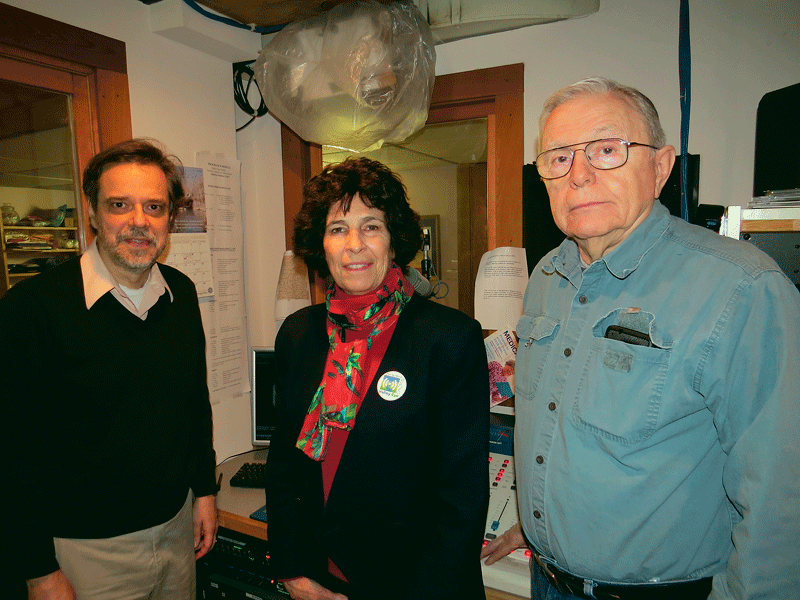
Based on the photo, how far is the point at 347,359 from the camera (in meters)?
1.11

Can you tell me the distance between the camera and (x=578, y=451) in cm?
88

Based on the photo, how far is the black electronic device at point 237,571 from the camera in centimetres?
167

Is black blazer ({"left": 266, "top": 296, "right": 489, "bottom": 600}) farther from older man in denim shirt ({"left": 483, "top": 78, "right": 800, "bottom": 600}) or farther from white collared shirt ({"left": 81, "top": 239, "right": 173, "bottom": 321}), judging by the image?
white collared shirt ({"left": 81, "top": 239, "right": 173, "bottom": 321})

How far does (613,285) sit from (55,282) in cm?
139

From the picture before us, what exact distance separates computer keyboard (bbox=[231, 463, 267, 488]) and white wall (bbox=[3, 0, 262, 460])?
9.5 inches

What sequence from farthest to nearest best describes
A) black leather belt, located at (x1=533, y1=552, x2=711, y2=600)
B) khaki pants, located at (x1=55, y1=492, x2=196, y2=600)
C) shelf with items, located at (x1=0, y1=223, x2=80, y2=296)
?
shelf with items, located at (x1=0, y1=223, x2=80, y2=296) → khaki pants, located at (x1=55, y1=492, x2=196, y2=600) → black leather belt, located at (x1=533, y1=552, x2=711, y2=600)

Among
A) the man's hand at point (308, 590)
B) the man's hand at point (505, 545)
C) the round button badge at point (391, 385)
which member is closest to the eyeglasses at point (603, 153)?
the round button badge at point (391, 385)

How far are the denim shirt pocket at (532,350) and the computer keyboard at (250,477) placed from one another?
116 centimetres

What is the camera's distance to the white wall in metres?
1.56

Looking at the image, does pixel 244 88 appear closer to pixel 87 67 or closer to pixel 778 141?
pixel 87 67

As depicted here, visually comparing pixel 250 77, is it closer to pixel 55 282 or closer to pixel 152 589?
pixel 55 282

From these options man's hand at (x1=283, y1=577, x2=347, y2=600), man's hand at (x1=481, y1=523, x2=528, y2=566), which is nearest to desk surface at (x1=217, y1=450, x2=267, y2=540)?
man's hand at (x1=283, y1=577, x2=347, y2=600)

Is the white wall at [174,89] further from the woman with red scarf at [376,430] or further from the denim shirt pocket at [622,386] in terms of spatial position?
the denim shirt pocket at [622,386]

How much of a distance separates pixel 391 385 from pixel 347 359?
137mm
